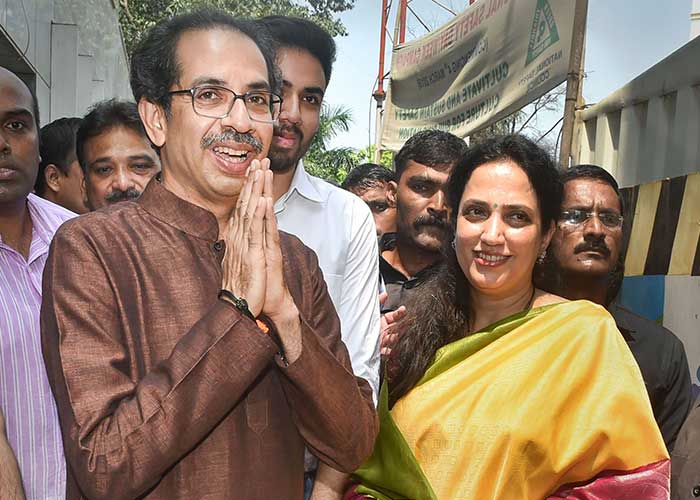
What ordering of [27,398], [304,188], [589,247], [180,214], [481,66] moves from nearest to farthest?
[180,214], [27,398], [304,188], [589,247], [481,66]

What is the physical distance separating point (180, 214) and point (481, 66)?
3.60m

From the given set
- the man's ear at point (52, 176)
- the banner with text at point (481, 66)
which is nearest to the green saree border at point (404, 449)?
the banner with text at point (481, 66)

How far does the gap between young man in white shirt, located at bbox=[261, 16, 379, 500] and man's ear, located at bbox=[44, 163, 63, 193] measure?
1634 mm

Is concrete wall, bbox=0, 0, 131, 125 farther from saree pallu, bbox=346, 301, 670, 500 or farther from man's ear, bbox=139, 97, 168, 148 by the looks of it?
saree pallu, bbox=346, 301, 670, 500

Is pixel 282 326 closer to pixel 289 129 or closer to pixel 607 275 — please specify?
pixel 289 129

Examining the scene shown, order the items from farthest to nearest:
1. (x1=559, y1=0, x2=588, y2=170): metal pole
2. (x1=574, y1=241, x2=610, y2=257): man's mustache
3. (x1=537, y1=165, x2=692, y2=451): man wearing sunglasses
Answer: (x1=559, y1=0, x2=588, y2=170): metal pole
(x1=574, y1=241, x2=610, y2=257): man's mustache
(x1=537, y1=165, x2=692, y2=451): man wearing sunglasses

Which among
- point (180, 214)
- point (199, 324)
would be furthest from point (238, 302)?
point (180, 214)

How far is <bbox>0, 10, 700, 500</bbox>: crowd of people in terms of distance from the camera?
1.41m

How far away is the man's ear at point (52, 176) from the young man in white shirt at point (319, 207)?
5.36 feet

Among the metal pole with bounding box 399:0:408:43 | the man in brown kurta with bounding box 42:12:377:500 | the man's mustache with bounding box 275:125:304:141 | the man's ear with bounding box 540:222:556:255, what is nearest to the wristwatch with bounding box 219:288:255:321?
the man in brown kurta with bounding box 42:12:377:500

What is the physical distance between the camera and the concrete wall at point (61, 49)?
6324 millimetres

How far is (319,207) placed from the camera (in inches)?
92.6

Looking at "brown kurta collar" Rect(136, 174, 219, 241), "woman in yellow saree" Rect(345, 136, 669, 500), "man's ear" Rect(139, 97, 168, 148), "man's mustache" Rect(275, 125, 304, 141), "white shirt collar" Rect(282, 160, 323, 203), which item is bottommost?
"woman in yellow saree" Rect(345, 136, 669, 500)

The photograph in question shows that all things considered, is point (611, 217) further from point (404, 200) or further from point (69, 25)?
point (69, 25)
